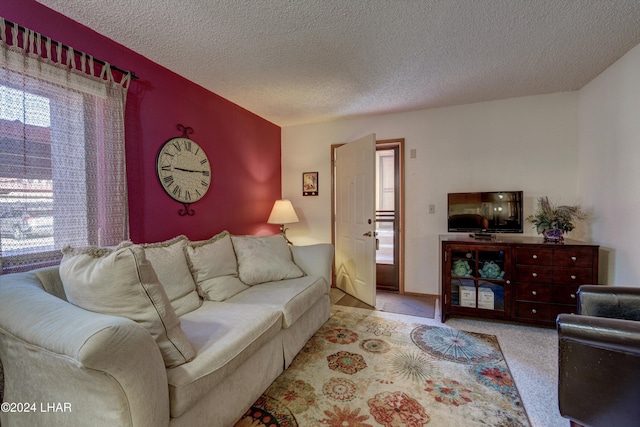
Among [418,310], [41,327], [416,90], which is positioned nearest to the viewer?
[41,327]

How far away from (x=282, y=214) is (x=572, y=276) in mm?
3105

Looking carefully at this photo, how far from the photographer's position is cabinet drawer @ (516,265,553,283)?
8.20 ft

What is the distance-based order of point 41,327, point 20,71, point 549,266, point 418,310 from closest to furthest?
1. point 41,327
2. point 20,71
3. point 549,266
4. point 418,310

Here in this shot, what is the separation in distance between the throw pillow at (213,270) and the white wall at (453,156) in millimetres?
1871

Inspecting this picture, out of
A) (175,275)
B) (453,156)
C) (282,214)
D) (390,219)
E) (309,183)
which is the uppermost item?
(453,156)

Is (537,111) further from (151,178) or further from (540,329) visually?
(151,178)

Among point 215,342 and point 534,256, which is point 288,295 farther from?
point 534,256

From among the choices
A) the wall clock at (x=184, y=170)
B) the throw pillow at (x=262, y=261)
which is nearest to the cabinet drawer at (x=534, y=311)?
the throw pillow at (x=262, y=261)

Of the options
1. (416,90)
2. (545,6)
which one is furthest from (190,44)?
(545,6)

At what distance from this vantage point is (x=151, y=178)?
2236 millimetres

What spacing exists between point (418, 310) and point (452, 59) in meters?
Result: 2.55

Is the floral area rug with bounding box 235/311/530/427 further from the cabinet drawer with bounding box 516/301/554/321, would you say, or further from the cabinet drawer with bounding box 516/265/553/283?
the cabinet drawer with bounding box 516/265/553/283

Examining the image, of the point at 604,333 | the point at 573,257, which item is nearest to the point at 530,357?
the point at 573,257

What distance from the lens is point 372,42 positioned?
2000mm
